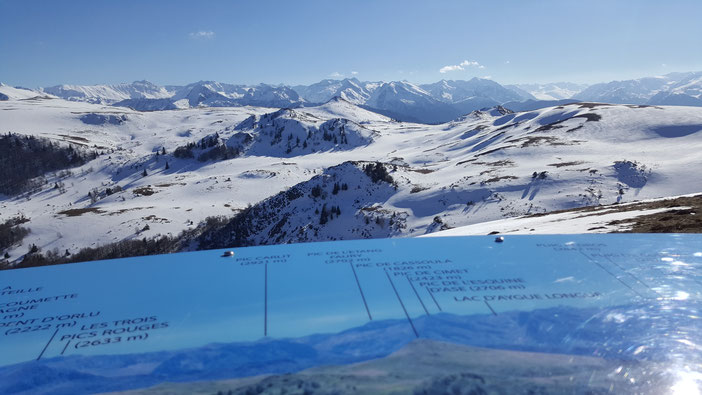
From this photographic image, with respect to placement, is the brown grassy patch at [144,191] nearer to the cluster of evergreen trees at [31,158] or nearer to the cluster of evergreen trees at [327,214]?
the cluster of evergreen trees at [31,158]

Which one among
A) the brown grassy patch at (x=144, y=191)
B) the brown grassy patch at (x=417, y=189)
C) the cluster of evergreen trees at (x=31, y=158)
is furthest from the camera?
the cluster of evergreen trees at (x=31, y=158)

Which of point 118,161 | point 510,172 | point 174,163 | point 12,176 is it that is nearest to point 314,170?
point 174,163

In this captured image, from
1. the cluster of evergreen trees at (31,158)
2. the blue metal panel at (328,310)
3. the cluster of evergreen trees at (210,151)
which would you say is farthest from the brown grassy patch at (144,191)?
the blue metal panel at (328,310)

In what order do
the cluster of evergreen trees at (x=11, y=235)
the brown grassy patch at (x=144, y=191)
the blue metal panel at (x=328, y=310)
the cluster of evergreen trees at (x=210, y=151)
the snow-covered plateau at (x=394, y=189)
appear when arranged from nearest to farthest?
1. the blue metal panel at (x=328, y=310)
2. the snow-covered plateau at (x=394, y=189)
3. the cluster of evergreen trees at (x=11, y=235)
4. the brown grassy patch at (x=144, y=191)
5. the cluster of evergreen trees at (x=210, y=151)

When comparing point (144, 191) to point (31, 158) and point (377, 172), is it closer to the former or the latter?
point (377, 172)

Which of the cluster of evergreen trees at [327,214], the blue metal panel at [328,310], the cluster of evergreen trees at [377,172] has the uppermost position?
the blue metal panel at [328,310]

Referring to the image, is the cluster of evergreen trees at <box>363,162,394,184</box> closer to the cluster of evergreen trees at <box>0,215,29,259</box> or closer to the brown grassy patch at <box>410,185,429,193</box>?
the brown grassy patch at <box>410,185,429,193</box>

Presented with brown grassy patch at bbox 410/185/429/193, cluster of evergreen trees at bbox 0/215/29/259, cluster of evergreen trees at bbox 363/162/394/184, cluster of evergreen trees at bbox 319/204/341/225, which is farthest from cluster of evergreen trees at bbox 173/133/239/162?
brown grassy patch at bbox 410/185/429/193

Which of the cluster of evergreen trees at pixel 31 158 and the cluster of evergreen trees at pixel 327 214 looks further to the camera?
the cluster of evergreen trees at pixel 31 158

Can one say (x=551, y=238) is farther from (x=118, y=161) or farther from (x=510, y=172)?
(x=118, y=161)
